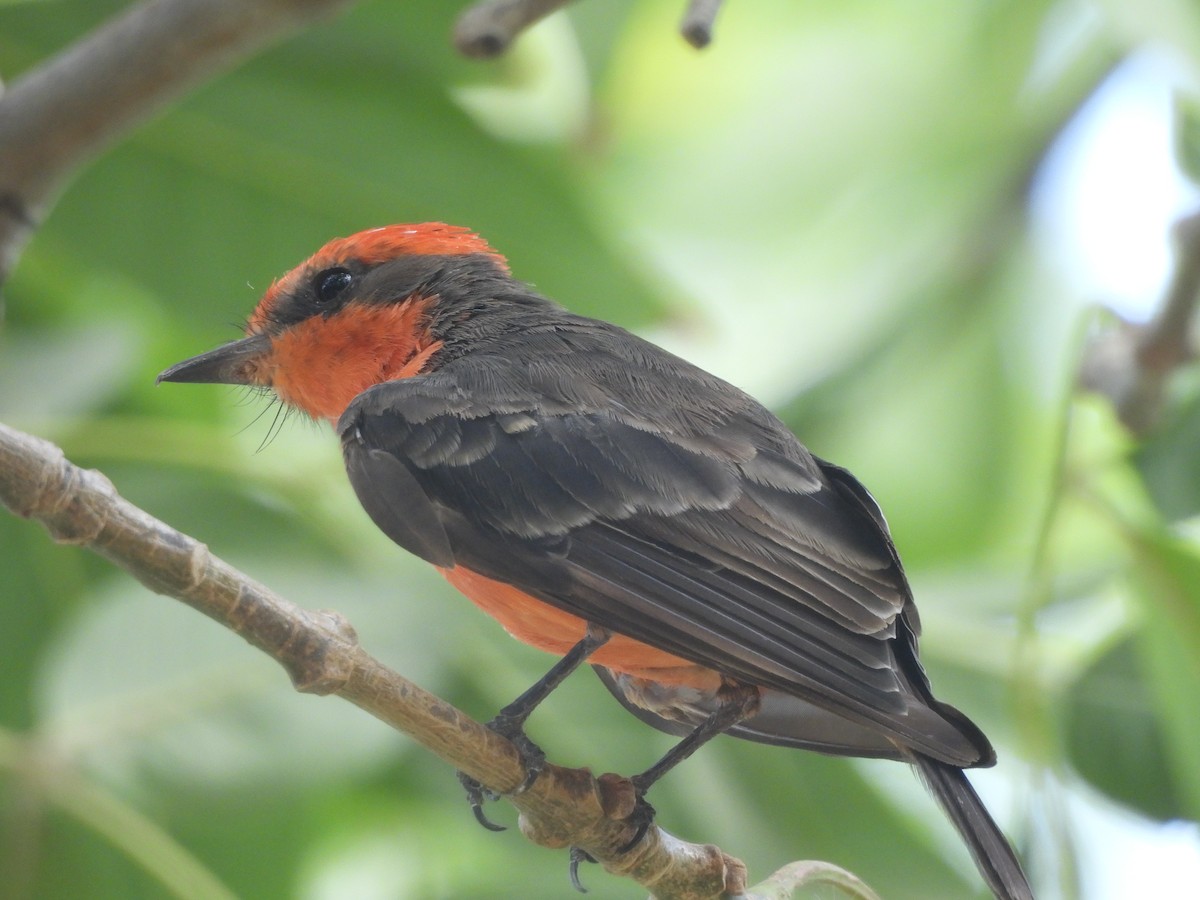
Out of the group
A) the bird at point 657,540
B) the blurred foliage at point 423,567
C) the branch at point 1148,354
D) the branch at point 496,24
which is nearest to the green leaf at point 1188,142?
the blurred foliage at point 423,567

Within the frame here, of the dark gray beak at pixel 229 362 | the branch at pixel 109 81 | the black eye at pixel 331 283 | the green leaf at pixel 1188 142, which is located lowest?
the dark gray beak at pixel 229 362

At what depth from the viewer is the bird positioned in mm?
2850

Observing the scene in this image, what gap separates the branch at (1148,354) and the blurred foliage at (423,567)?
9 centimetres

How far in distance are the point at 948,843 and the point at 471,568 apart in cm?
243

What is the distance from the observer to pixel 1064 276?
238 inches

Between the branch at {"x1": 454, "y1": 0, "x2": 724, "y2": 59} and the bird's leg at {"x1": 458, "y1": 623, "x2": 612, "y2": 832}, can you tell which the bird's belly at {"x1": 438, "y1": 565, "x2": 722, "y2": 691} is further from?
the branch at {"x1": 454, "y1": 0, "x2": 724, "y2": 59}

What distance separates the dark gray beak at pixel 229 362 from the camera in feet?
12.4

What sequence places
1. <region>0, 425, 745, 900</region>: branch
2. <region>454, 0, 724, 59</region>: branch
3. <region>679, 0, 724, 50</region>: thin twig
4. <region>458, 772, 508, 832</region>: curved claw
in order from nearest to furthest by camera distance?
<region>0, 425, 745, 900</region>: branch, <region>679, 0, 724, 50</region>: thin twig, <region>454, 0, 724, 59</region>: branch, <region>458, 772, 508, 832</region>: curved claw

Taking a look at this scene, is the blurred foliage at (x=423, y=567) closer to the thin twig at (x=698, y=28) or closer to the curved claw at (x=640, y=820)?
the curved claw at (x=640, y=820)

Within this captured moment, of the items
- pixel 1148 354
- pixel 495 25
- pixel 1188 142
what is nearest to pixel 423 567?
pixel 495 25

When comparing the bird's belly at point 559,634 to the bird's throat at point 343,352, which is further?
the bird's throat at point 343,352

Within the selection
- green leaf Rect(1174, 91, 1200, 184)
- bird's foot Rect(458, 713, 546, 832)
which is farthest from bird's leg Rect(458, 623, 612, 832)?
green leaf Rect(1174, 91, 1200, 184)

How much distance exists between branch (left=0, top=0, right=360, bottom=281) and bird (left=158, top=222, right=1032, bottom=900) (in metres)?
0.60

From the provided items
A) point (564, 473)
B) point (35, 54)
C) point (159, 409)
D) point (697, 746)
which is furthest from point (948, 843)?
point (35, 54)
